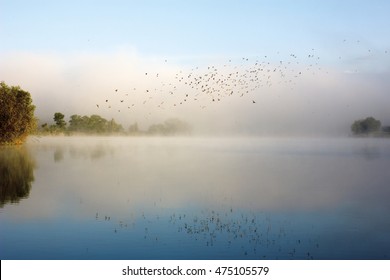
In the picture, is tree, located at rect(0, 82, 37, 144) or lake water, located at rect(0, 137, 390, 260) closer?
lake water, located at rect(0, 137, 390, 260)

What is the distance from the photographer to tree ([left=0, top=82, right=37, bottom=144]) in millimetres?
87625

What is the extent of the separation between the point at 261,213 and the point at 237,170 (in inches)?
1218

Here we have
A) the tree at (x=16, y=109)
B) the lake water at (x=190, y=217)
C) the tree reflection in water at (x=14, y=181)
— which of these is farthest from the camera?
the tree at (x=16, y=109)

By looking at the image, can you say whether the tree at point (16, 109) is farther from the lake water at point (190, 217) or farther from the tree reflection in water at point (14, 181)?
the lake water at point (190, 217)

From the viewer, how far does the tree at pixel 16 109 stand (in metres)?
87.6

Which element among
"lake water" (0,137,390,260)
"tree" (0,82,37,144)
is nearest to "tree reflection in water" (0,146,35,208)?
"lake water" (0,137,390,260)

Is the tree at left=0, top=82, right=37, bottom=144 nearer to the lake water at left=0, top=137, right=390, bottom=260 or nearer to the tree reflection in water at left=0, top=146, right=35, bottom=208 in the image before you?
the tree reflection in water at left=0, top=146, right=35, bottom=208

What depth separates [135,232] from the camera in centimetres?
2570

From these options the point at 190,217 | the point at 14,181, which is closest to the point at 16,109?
the point at 14,181

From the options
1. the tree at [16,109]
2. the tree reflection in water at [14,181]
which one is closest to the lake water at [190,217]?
the tree reflection in water at [14,181]

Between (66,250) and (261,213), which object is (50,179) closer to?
(261,213)

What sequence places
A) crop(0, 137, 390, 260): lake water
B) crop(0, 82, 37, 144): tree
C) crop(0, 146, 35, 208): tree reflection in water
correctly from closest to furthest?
crop(0, 137, 390, 260): lake water, crop(0, 146, 35, 208): tree reflection in water, crop(0, 82, 37, 144): tree
